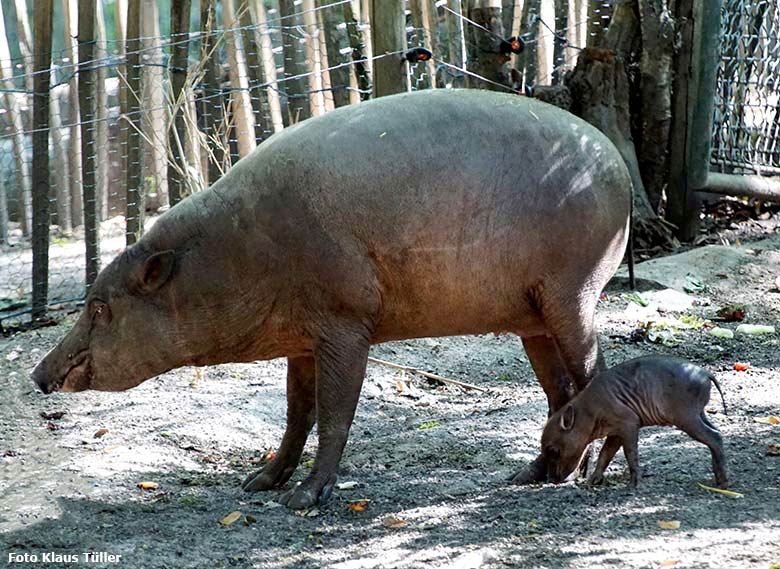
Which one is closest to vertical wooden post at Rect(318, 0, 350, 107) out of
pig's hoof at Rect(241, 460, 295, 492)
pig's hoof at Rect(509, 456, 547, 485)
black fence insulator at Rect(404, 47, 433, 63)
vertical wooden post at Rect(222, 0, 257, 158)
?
vertical wooden post at Rect(222, 0, 257, 158)

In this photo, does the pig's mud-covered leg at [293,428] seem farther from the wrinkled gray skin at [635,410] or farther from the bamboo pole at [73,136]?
the bamboo pole at [73,136]

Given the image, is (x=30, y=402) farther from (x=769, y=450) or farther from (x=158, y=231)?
(x=769, y=450)

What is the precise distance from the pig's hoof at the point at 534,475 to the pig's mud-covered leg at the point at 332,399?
2.61 ft

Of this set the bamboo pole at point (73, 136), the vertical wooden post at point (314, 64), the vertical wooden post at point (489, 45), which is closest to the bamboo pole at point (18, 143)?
the bamboo pole at point (73, 136)

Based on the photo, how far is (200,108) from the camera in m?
9.81

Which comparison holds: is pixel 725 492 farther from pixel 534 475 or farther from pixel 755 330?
pixel 755 330

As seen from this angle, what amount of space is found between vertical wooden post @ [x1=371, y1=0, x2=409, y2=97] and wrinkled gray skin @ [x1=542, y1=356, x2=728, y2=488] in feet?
8.77

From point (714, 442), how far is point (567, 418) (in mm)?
625

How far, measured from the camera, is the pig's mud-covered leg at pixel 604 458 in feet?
16.6

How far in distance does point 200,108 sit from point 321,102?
3.63ft

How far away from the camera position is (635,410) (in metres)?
4.95

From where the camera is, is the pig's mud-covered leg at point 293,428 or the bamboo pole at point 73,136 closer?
the pig's mud-covered leg at point 293,428

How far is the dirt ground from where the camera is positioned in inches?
171

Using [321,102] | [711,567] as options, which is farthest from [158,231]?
[321,102]
